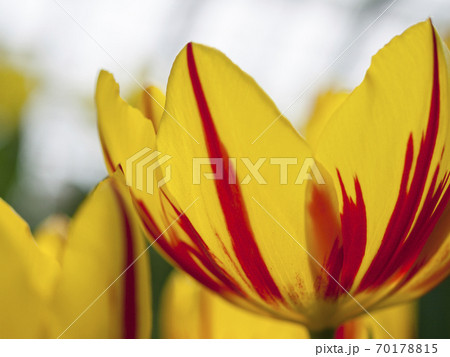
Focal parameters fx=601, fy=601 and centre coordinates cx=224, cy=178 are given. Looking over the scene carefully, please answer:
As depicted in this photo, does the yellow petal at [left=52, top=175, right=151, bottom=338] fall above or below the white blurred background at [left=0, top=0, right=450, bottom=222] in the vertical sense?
below

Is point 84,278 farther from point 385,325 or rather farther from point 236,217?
point 385,325

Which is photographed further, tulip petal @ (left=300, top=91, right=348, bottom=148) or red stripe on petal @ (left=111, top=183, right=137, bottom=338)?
tulip petal @ (left=300, top=91, right=348, bottom=148)

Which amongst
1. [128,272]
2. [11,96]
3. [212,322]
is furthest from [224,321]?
[11,96]

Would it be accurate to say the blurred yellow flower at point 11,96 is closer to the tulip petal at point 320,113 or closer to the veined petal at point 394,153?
the tulip petal at point 320,113

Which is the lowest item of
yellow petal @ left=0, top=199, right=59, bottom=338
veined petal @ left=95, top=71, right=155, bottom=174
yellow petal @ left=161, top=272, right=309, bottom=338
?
yellow petal @ left=161, top=272, right=309, bottom=338

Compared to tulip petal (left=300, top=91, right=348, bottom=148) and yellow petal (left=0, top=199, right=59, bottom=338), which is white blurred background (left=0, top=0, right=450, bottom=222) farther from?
yellow petal (left=0, top=199, right=59, bottom=338)

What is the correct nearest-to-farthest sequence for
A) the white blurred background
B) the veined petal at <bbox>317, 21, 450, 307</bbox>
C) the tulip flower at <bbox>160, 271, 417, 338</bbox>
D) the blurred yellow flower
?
the veined petal at <bbox>317, 21, 450, 307</bbox>, the tulip flower at <bbox>160, 271, 417, 338</bbox>, the white blurred background, the blurred yellow flower

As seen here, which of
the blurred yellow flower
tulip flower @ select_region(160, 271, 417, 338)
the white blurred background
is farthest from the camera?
the blurred yellow flower

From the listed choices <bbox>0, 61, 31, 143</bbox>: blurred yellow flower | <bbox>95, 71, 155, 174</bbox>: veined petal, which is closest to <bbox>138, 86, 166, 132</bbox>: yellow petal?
<bbox>95, 71, 155, 174</bbox>: veined petal

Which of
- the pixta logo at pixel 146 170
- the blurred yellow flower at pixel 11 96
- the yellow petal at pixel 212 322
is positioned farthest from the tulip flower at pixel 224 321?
the blurred yellow flower at pixel 11 96

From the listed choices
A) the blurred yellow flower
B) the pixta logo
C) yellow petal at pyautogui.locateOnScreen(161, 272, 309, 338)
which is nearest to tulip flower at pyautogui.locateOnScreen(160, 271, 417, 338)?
yellow petal at pyautogui.locateOnScreen(161, 272, 309, 338)
